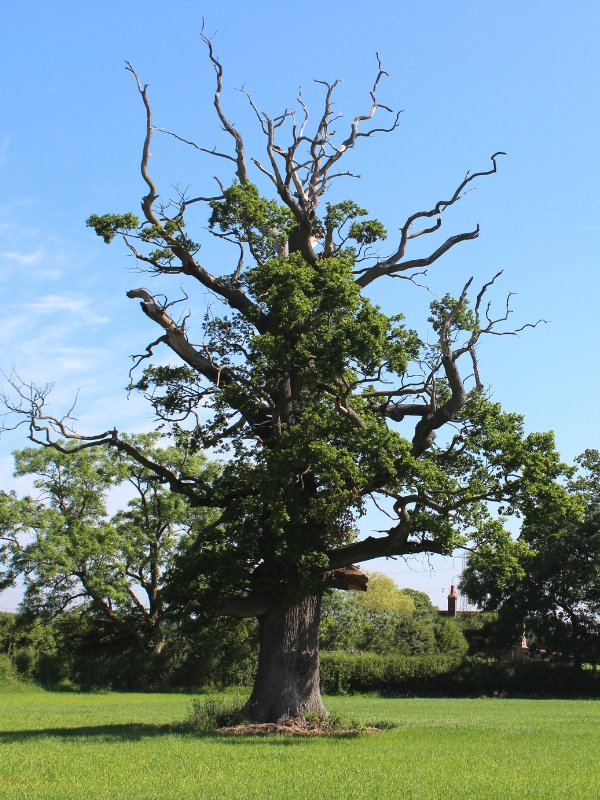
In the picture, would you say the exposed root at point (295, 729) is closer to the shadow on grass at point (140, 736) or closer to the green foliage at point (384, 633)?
the shadow on grass at point (140, 736)

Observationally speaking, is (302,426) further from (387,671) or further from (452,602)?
(452,602)

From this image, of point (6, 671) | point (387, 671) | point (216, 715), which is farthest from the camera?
point (387, 671)

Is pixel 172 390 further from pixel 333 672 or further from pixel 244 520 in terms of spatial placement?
pixel 333 672

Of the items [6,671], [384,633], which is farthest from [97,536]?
[384,633]

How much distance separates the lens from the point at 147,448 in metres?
44.9

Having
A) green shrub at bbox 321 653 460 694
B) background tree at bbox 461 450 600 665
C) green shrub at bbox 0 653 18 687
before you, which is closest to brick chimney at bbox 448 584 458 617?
background tree at bbox 461 450 600 665

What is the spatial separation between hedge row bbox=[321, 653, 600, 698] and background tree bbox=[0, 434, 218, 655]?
379 inches

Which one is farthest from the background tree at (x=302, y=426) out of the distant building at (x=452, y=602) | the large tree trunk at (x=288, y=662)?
the distant building at (x=452, y=602)

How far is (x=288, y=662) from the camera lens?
1745 cm

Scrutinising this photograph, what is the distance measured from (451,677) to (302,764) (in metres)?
31.0

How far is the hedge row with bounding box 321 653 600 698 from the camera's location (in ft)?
133

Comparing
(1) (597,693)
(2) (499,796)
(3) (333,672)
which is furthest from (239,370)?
(1) (597,693)

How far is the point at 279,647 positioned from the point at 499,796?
836 centimetres

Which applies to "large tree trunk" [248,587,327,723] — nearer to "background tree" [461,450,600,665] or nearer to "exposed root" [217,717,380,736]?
"exposed root" [217,717,380,736]
